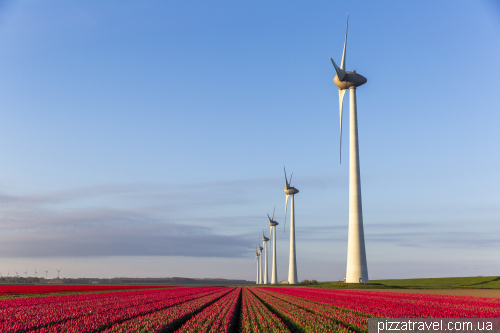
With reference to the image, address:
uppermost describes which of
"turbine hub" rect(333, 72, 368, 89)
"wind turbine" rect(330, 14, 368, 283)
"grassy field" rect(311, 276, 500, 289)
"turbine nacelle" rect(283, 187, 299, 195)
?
"turbine hub" rect(333, 72, 368, 89)

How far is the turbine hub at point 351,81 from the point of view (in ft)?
284

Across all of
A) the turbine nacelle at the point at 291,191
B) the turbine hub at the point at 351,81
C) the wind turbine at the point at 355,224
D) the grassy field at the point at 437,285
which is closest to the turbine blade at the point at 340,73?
the turbine hub at the point at 351,81

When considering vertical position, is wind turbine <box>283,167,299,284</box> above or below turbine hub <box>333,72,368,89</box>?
below

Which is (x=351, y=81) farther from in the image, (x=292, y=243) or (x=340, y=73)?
(x=292, y=243)

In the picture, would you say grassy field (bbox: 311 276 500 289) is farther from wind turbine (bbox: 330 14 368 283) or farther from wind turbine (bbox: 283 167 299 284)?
wind turbine (bbox: 283 167 299 284)

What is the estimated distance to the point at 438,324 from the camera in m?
22.4

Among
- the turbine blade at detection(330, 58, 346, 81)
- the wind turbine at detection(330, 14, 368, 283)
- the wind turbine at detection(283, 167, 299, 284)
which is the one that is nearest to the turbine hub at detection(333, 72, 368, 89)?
the turbine blade at detection(330, 58, 346, 81)

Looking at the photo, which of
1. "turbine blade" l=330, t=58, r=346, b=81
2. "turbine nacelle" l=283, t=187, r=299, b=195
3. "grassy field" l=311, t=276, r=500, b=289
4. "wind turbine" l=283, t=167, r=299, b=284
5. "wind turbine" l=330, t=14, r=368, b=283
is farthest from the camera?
"turbine nacelle" l=283, t=187, r=299, b=195

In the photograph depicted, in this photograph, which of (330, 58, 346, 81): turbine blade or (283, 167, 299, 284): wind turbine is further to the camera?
(283, 167, 299, 284): wind turbine

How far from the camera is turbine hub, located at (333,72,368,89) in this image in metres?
86.7

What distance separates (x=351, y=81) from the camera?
86.7 meters

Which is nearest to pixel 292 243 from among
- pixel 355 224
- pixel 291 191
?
pixel 291 191

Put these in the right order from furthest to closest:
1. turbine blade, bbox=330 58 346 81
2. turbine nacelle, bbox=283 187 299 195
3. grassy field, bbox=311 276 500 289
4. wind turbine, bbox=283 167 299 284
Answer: turbine nacelle, bbox=283 187 299 195, wind turbine, bbox=283 167 299 284, turbine blade, bbox=330 58 346 81, grassy field, bbox=311 276 500 289

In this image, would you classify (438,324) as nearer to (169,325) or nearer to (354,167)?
(169,325)
